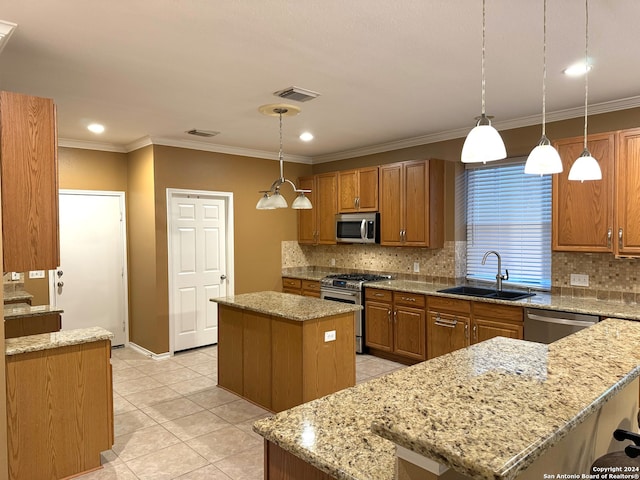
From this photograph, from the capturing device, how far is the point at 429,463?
36.5 inches

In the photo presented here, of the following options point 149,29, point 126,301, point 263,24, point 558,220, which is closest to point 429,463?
point 263,24

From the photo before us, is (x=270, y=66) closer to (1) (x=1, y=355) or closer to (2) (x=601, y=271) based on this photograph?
(1) (x=1, y=355)

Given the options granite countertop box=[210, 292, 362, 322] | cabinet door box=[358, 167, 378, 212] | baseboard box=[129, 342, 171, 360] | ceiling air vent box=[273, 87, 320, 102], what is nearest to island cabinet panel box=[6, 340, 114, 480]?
granite countertop box=[210, 292, 362, 322]

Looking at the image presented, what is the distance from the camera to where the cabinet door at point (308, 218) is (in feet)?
20.8

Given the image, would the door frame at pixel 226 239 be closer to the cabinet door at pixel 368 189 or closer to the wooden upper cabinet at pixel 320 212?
the wooden upper cabinet at pixel 320 212

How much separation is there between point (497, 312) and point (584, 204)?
3.92 ft

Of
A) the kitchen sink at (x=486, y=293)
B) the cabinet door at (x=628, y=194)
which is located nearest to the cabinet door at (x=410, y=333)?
the kitchen sink at (x=486, y=293)

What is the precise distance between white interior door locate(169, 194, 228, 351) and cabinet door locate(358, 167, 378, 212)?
1881 millimetres

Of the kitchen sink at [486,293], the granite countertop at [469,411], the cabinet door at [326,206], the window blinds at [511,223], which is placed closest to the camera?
the granite countertop at [469,411]

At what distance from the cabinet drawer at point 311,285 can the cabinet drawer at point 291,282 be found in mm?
92

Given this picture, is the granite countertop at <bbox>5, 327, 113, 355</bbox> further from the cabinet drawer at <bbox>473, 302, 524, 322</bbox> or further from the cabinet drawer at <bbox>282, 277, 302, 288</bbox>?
the cabinet drawer at <bbox>282, 277, 302, 288</bbox>

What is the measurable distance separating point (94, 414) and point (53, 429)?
0.23m

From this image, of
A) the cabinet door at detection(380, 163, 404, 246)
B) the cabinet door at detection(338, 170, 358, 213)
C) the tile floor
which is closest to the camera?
the tile floor

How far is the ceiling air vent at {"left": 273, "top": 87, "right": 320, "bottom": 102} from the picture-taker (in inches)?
135
